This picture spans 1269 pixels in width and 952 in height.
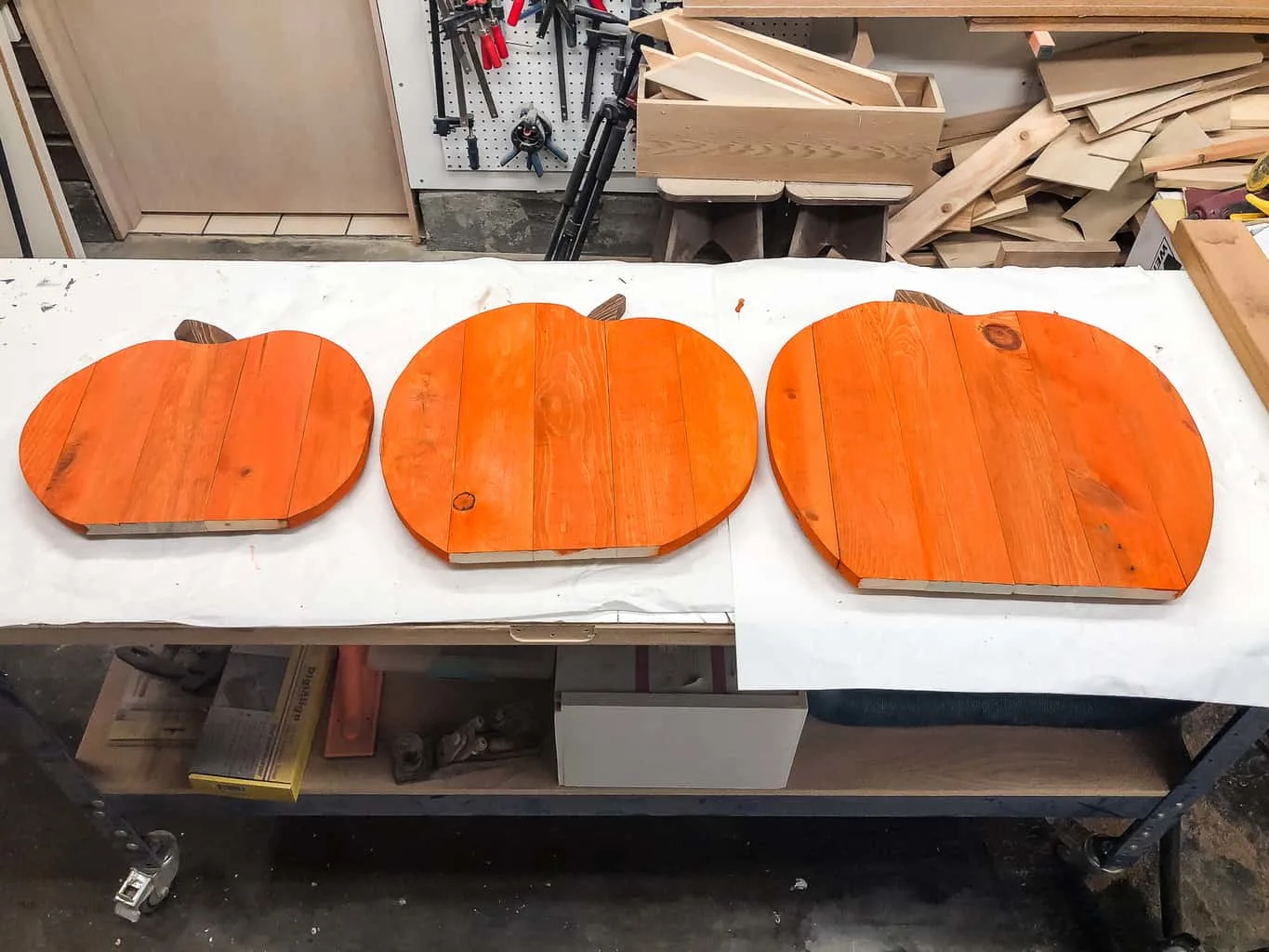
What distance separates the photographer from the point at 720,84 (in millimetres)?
2137

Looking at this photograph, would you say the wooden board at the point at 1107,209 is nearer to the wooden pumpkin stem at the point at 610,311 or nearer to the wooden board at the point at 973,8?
the wooden board at the point at 973,8

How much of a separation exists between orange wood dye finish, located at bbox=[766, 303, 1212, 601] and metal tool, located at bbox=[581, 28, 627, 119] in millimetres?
1669

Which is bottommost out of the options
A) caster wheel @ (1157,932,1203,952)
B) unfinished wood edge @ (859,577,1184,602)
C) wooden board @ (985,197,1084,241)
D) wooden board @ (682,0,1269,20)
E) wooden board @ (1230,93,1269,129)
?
caster wheel @ (1157,932,1203,952)

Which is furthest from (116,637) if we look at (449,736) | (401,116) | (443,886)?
(401,116)

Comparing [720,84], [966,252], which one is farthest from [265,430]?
[966,252]

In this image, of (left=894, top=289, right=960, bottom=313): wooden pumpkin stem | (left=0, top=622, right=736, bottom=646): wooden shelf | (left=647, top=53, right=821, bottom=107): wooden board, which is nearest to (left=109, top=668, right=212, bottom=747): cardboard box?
(left=0, top=622, right=736, bottom=646): wooden shelf

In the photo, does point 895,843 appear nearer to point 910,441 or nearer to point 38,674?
point 910,441

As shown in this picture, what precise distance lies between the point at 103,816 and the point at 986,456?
4.90 ft

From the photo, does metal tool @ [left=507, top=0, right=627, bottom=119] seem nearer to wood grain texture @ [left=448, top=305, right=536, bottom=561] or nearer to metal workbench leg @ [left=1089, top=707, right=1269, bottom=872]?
wood grain texture @ [left=448, top=305, right=536, bottom=561]

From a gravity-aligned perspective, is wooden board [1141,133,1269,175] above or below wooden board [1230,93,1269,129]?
below

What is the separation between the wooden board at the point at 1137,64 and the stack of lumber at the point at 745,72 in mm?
646

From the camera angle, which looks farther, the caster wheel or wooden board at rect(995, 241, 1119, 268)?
wooden board at rect(995, 241, 1119, 268)

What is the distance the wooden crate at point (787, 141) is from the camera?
209 cm

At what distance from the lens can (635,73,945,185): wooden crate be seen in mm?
2088
